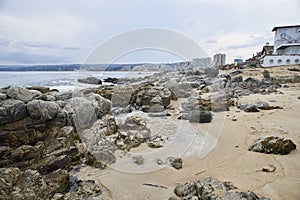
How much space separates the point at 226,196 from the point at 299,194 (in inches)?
51.8

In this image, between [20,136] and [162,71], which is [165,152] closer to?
[20,136]

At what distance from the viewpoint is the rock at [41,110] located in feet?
20.8

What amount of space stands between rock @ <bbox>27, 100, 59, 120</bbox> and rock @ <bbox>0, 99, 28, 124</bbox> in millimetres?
166

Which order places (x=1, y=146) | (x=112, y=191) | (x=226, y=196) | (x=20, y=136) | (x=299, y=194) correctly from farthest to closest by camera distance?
1. (x=20, y=136)
2. (x=1, y=146)
3. (x=112, y=191)
4. (x=299, y=194)
5. (x=226, y=196)

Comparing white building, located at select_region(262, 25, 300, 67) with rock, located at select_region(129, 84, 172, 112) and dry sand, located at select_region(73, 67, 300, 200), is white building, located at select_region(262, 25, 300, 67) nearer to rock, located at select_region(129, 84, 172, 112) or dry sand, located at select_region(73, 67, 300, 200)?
rock, located at select_region(129, 84, 172, 112)

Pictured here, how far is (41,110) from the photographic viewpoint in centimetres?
645

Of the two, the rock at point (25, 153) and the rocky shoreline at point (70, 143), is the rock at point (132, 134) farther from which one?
the rock at point (25, 153)

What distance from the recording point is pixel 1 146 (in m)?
5.41

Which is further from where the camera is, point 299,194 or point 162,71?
point 162,71

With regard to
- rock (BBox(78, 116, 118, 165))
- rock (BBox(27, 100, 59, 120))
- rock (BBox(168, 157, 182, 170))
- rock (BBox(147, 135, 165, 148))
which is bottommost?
rock (BBox(168, 157, 182, 170))

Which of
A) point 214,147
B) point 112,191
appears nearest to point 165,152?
point 214,147

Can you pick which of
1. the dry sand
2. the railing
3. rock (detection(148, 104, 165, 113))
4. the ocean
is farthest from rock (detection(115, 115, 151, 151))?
the railing

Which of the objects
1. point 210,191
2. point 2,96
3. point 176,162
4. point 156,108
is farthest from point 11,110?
point 156,108

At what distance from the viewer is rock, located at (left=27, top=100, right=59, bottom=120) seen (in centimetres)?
633
